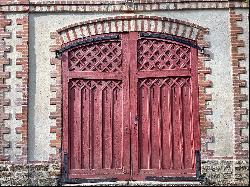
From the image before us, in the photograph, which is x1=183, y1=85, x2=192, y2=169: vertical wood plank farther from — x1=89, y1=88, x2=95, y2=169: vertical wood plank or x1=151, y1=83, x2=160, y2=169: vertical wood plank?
x1=89, y1=88, x2=95, y2=169: vertical wood plank

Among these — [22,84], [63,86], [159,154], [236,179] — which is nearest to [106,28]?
[63,86]

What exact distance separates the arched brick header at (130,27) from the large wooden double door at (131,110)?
15 cm

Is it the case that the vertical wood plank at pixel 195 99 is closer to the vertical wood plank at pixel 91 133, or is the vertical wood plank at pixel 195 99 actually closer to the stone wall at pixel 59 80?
the stone wall at pixel 59 80

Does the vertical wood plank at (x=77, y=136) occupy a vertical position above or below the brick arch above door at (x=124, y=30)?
below

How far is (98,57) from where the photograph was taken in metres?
8.62

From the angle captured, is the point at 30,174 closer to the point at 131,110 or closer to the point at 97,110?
the point at 97,110

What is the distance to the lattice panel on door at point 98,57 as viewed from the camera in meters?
8.61

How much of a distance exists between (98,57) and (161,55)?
1235 mm

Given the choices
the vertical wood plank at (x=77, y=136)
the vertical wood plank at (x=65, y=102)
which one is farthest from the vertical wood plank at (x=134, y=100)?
the vertical wood plank at (x=65, y=102)

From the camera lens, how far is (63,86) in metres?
8.55

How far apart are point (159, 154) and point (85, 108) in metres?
1.69

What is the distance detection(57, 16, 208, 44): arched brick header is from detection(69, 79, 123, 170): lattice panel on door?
96 cm

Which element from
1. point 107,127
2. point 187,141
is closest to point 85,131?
point 107,127

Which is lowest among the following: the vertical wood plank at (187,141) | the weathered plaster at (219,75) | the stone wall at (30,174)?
the stone wall at (30,174)
